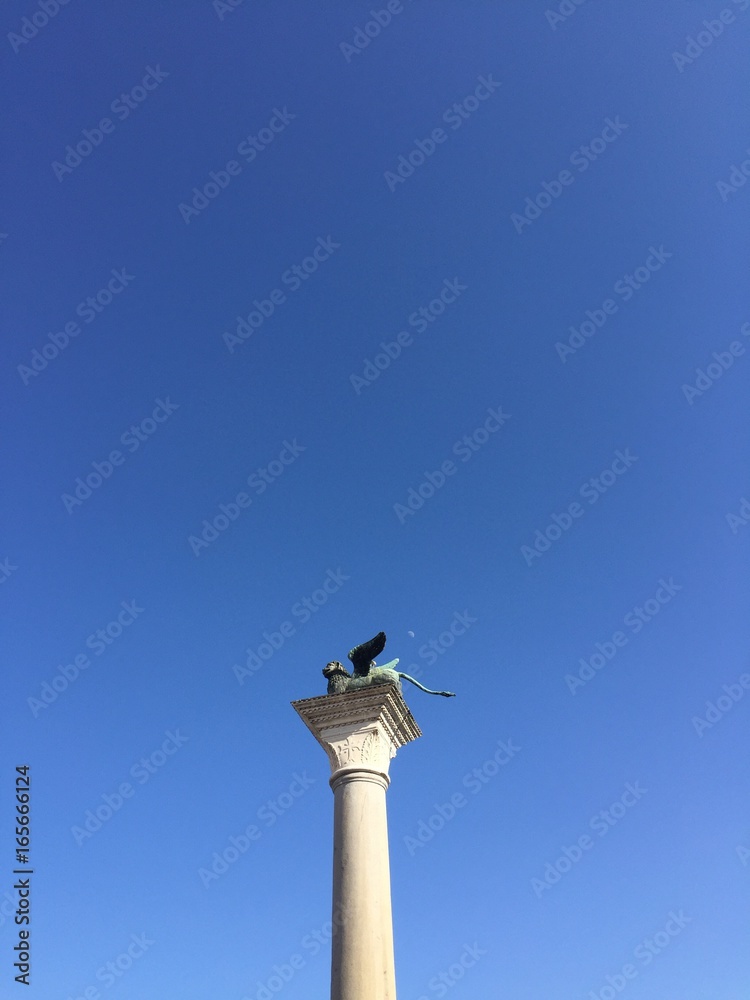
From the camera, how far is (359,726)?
16531mm

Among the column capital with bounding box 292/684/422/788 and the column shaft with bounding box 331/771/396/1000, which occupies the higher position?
the column capital with bounding box 292/684/422/788

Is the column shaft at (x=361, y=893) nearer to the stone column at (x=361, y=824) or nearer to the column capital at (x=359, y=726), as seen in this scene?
the stone column at (x=361, y=824)

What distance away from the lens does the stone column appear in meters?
13.9

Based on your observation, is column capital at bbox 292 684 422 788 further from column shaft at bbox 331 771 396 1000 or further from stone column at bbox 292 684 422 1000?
column shaft at bbox 331 771 396 1000

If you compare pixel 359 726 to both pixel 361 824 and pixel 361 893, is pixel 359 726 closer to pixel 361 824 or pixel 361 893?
pixel 361 824

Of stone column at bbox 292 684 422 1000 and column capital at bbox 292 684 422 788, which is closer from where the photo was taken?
stone column at bbox 292 684 422 1000

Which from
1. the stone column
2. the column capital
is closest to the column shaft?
the stone column

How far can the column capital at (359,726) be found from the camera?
1611cm

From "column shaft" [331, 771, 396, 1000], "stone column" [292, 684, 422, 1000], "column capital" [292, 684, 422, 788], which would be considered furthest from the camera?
"column capital" [292, 684, 422, 788]

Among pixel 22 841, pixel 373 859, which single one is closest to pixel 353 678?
pixel 373 859

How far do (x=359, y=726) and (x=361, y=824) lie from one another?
6.32ft

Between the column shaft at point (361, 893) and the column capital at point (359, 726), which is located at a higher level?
the column capital at point (359, 726)

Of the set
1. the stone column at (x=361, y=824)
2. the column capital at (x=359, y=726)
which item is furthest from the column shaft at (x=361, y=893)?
the column capital at (x=359, y=726)

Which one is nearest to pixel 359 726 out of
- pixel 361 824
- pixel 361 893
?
pixel 361 824
